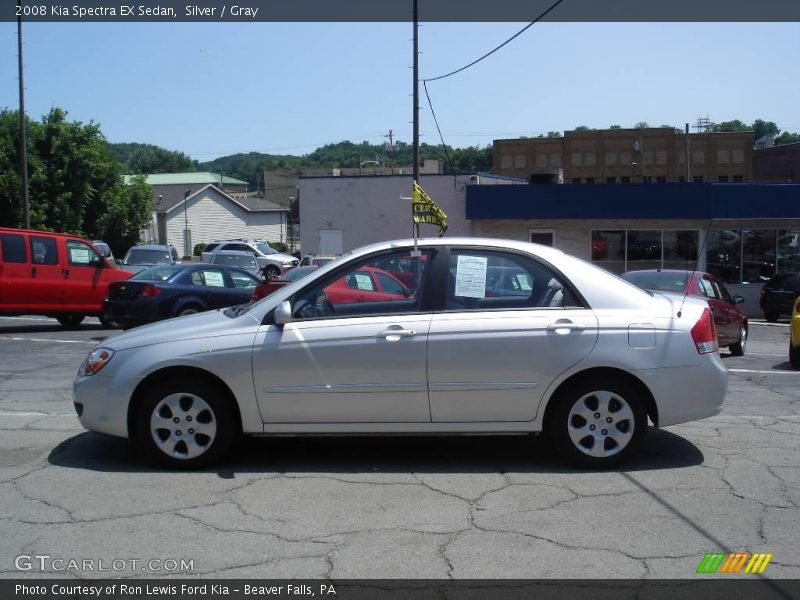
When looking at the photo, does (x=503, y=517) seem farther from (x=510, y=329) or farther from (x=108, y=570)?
(x=108, y=570)

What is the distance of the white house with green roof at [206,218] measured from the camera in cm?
6359

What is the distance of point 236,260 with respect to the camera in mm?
30562

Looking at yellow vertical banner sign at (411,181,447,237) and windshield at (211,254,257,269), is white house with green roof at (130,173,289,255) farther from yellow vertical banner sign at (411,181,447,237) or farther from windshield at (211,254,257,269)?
yellow vertical banner sign at (411,181,447,237)

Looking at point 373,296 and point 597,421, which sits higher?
point 373,296

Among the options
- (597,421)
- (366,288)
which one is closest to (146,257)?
(366,288)

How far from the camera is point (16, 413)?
8.26 meters

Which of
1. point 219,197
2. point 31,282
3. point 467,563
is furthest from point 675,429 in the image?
point 219,197

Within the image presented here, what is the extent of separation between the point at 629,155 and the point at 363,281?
58.1 meters

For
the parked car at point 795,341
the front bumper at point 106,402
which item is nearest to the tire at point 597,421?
the front bumper at point 106,402

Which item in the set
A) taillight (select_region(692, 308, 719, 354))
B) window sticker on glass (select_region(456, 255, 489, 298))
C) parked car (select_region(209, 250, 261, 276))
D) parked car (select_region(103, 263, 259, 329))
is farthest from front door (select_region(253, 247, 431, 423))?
parked car (select_region(209, 250, 261, 276))

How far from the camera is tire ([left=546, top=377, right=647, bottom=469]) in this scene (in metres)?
6.14

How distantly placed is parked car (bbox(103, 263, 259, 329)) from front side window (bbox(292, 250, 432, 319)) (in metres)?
8.94

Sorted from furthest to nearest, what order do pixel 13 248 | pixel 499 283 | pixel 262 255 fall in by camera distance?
pixel 262 255 → pixel 13 248 → pixel 499 283

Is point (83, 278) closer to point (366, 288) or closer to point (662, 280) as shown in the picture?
point (662, 280)
